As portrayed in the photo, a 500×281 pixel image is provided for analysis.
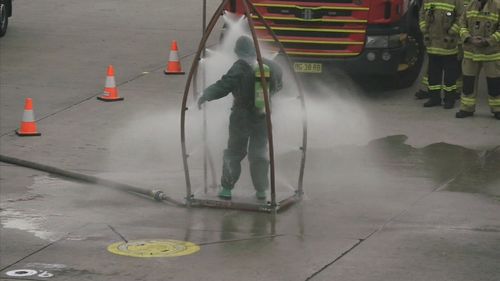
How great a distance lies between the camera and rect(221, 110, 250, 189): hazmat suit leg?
1200cm

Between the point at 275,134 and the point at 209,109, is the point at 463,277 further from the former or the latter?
the point at 275,134

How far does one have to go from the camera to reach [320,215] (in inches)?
466

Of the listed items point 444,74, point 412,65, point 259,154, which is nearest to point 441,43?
point 444,74

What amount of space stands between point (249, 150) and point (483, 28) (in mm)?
5048

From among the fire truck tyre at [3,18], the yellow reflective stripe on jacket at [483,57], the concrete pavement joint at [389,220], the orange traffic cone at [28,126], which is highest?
the fire truck tyre at [3,18]

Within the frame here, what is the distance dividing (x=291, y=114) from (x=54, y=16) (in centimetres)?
990

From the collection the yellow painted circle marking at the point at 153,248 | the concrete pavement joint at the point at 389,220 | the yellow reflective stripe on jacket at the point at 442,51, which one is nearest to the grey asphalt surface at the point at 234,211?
the concrete pavement joint at the point at 389,220

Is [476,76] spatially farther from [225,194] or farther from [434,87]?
[225,194]

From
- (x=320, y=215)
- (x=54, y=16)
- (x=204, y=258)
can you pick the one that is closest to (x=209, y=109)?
(x=320, y=215)

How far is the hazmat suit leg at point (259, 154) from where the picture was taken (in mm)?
12109

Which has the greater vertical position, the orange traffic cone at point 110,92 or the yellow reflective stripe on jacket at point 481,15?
the yellow reflective stripe on jacket at point 481,15

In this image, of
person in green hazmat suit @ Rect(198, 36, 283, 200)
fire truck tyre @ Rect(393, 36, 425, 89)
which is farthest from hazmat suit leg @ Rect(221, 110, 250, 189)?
fire truck tyre @ Rect(393, 36, 425, 89)

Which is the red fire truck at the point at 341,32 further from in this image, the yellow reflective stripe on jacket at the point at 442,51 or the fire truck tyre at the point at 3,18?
the fire truck tyre at the point at 3,18

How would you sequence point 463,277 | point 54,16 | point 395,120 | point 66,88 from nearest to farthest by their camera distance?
1. point 463,277
2. point 395,120
3. point 66,88
4. point 54,16
